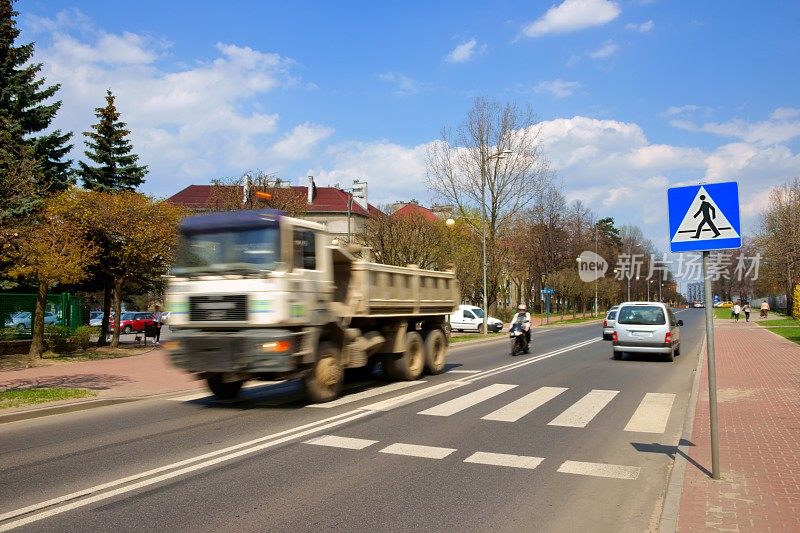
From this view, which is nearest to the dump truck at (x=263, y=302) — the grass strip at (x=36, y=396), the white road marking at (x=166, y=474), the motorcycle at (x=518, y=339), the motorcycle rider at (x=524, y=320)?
the white road marking at (x=166, y=474)

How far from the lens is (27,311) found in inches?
842

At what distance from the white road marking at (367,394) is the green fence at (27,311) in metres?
14.5

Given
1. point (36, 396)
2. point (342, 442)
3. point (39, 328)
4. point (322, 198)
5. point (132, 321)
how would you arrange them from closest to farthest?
point (342, 442) → point (36, 396) → point (39, 328) → point (132, 321) → point (322, 198)

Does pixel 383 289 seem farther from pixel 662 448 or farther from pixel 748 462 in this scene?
pixel 748 462

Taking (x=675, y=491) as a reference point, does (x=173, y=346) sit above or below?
above

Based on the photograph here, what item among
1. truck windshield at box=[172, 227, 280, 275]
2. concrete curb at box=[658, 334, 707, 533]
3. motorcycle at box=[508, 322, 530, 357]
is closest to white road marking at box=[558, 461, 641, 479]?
concrete curb at box=[658, 334, 707, 533]

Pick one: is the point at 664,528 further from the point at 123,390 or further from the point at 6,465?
the point at 123,390

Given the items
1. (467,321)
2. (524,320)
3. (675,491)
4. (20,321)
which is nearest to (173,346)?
(675,491)

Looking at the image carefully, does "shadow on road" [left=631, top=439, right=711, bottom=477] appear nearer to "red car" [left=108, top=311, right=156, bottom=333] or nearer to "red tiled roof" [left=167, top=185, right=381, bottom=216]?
"red car" [left=108, top=311, right=156, bottom=333]

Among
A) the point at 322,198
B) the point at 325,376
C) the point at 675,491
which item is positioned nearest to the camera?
the point at 675,491

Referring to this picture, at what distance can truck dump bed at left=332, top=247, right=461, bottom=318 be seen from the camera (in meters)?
11.4

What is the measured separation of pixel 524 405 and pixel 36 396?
8502 mm

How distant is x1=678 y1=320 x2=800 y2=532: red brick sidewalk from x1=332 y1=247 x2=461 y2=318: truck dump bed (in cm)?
587

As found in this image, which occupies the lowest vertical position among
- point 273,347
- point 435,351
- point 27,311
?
point 435,351
